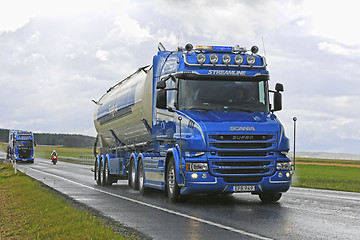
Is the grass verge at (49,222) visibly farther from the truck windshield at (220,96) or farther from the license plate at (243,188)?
the truck windshield at (220,96)

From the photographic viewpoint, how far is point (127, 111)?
66.0 feet

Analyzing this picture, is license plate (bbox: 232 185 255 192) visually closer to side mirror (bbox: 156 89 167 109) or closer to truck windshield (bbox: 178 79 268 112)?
truck windshield (bbox: 178 79 268 112)

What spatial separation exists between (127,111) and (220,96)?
6433 mm

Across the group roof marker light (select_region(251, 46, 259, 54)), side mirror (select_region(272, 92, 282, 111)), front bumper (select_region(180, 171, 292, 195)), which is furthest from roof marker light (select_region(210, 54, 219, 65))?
front bumper (select_region(180, 171, 292, 195))

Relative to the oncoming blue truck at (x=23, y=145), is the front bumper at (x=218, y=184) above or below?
below

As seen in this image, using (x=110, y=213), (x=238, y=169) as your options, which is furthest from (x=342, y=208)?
(x=110, y=213)

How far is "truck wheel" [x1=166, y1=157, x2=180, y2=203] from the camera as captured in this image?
1430 centimetres

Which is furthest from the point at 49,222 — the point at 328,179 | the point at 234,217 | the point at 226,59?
the point at 328,179

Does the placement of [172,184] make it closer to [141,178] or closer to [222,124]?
[222,124]

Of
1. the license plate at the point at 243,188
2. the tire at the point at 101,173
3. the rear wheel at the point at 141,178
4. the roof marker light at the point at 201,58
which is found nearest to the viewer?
the license plate at the point at 243,188

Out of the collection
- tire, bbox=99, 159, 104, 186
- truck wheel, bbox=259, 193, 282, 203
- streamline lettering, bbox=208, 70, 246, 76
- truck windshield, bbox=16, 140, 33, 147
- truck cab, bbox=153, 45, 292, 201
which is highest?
truck windshield, bbox=16, 140, 33, 147

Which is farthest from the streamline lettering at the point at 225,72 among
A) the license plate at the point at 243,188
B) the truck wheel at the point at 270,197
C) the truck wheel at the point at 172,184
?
the truck wheel at the point at 270,197

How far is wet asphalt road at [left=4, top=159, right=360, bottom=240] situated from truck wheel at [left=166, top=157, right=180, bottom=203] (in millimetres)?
240

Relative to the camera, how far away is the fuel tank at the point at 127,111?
17777 mm
